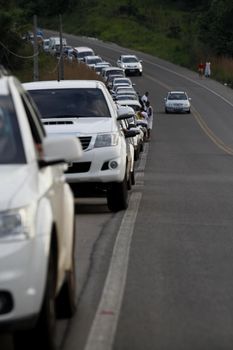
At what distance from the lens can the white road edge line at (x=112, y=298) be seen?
749 centimetres

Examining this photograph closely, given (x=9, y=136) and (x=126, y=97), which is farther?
(x=126, y=97)

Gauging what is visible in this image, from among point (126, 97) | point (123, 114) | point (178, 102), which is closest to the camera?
point (123, 114)

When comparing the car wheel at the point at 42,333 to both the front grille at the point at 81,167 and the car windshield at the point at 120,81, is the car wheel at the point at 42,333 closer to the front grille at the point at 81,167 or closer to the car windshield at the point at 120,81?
the front grille at the point at 81,167

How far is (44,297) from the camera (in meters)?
6.24

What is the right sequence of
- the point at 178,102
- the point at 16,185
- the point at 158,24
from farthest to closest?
the point at 158,24
the point at 178,102
the point at 16,185

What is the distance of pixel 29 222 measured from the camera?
6020mm

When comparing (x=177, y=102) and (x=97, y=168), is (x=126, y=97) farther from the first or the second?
(x=97, y=168)

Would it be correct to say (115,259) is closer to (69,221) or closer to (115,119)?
(69,221)

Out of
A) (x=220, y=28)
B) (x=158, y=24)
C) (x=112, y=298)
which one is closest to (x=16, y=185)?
(x=112, y=298)

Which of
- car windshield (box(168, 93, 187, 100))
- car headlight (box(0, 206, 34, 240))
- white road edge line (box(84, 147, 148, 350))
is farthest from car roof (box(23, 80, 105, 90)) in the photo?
car windshield (box(168, 93, 187, 100))

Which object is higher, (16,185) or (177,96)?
(16,185)

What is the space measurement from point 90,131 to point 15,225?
30.5ft

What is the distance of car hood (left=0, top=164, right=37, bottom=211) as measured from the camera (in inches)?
236

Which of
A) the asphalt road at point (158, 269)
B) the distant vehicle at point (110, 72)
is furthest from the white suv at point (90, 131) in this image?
the distant vehicle at point (110, 72)
